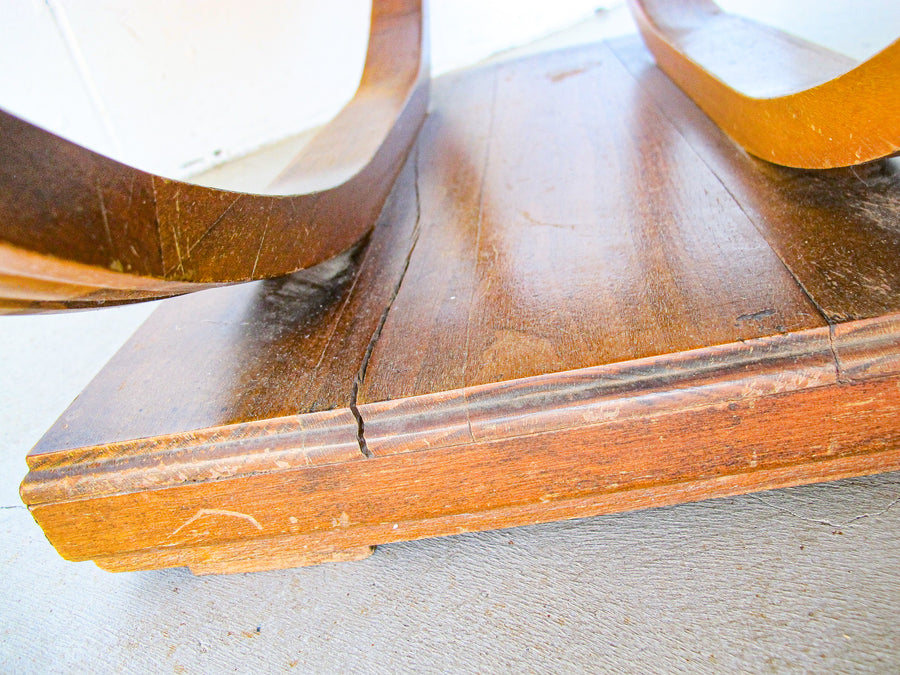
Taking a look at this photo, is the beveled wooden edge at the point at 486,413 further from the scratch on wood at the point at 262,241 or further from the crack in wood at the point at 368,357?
the scratch on wood at the point at 262,241

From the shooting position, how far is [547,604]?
53 centimetres

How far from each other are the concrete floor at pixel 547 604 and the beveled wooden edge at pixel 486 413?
130mm

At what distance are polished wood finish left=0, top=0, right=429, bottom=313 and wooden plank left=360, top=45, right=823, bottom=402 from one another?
0.10 m

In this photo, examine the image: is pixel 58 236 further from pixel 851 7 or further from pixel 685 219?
pixel 851 7

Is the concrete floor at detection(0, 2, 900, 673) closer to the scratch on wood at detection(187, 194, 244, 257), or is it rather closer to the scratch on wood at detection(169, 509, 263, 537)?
the scratch on wood at detection(169, 509, 263, 537)

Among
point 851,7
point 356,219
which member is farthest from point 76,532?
point 851,7

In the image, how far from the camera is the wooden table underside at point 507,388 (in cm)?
48

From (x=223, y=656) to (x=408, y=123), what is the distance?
0.83 m

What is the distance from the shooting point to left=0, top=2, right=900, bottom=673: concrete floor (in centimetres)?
46

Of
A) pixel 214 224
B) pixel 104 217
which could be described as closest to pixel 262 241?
pixel 214 224

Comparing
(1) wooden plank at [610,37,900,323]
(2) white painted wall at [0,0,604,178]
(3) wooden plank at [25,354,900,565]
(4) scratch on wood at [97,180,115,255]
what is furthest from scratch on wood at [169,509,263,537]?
(2) white painted wall at [0,0,604,178]

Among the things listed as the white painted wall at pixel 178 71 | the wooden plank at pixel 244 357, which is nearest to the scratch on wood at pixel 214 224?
the wooden plank at pixel 244 357

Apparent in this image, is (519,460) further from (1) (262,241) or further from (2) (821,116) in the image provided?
(2) (821,116)

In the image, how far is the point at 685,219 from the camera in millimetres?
663
